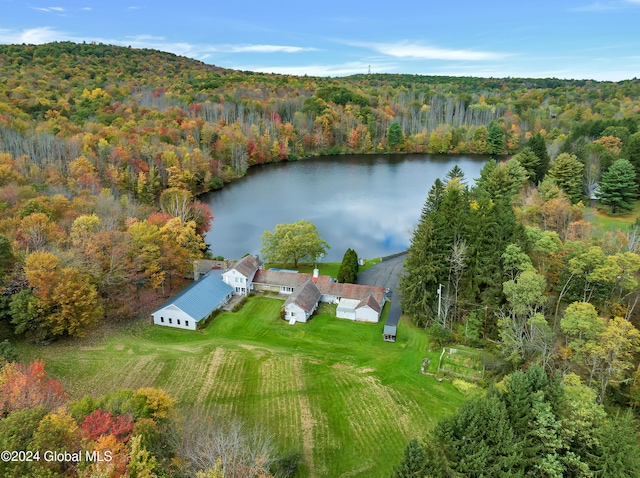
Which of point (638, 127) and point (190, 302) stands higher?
point (638, 127)

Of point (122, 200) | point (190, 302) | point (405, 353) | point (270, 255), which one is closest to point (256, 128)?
point (122, 200)

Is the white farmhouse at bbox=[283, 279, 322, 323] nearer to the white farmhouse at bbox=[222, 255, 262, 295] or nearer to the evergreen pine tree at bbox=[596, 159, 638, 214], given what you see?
the white farmhouse at bbox=[222, 255, 262, 295]

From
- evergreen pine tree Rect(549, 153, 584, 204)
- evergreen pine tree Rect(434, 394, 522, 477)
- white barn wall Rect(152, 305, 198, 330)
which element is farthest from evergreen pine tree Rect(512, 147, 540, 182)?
evergreen pine tree Rect(434, 394, 522, 477)

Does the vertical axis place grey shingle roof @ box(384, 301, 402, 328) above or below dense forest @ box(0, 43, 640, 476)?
below

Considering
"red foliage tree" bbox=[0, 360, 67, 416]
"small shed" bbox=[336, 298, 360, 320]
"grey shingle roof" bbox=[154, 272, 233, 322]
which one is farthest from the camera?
"small shed" bbox=[336, 298, 360, 320]

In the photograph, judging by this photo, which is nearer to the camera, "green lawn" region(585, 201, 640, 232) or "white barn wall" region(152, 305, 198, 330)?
"white barn wall" region(152, 305, 198, 330)

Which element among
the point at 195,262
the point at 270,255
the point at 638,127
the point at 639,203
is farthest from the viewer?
the point at 638,127

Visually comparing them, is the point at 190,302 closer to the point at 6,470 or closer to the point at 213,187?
the point at 6,470

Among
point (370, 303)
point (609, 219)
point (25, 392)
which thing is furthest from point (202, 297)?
point (609, 219)
